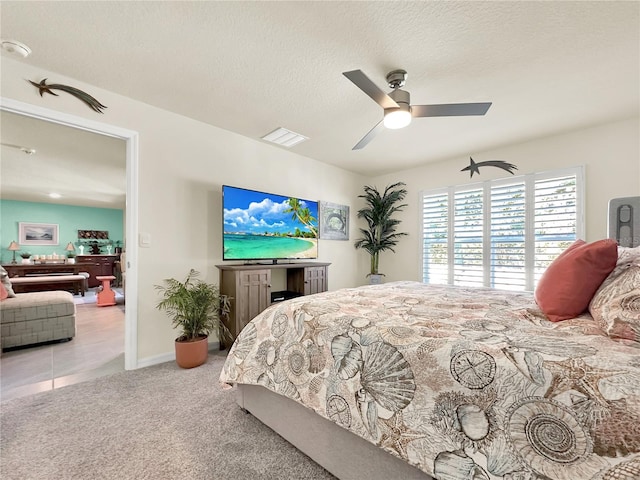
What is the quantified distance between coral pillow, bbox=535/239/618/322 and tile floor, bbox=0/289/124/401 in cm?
336

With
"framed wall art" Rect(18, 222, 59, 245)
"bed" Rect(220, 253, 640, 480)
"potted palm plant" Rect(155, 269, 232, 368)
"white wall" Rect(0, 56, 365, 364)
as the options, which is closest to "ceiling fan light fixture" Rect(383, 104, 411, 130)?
"bed" Rect(220, 253, 640, 480)

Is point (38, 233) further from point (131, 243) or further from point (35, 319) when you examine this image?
point (131, 243)

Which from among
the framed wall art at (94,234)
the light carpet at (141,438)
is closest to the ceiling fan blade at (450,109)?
the light carpet at (141,438)

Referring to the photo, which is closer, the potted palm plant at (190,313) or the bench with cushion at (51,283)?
the potted palm plant at (190,313)

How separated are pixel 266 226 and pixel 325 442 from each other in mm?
2527

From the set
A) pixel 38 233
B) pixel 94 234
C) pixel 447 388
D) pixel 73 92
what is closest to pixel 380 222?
pixel 447 388

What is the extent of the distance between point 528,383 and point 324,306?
0.94 metres

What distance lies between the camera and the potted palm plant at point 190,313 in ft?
8.35

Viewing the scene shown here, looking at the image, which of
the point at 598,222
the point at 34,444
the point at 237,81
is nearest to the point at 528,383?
the point at 34,444

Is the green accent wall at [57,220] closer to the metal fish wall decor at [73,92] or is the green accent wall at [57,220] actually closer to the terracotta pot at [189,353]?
the metal fish wall decor at [73,92]

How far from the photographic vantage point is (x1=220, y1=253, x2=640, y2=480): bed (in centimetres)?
73

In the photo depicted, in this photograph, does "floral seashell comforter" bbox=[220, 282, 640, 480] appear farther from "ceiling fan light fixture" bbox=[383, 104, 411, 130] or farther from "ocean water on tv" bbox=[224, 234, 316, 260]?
"ocean water on tv" bbox=[224, 234, 316, 260]

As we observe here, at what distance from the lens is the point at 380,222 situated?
4848 mm

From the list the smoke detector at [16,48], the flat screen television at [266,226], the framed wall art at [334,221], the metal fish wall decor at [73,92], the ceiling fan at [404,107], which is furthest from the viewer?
the framed wall art at [334,221]
